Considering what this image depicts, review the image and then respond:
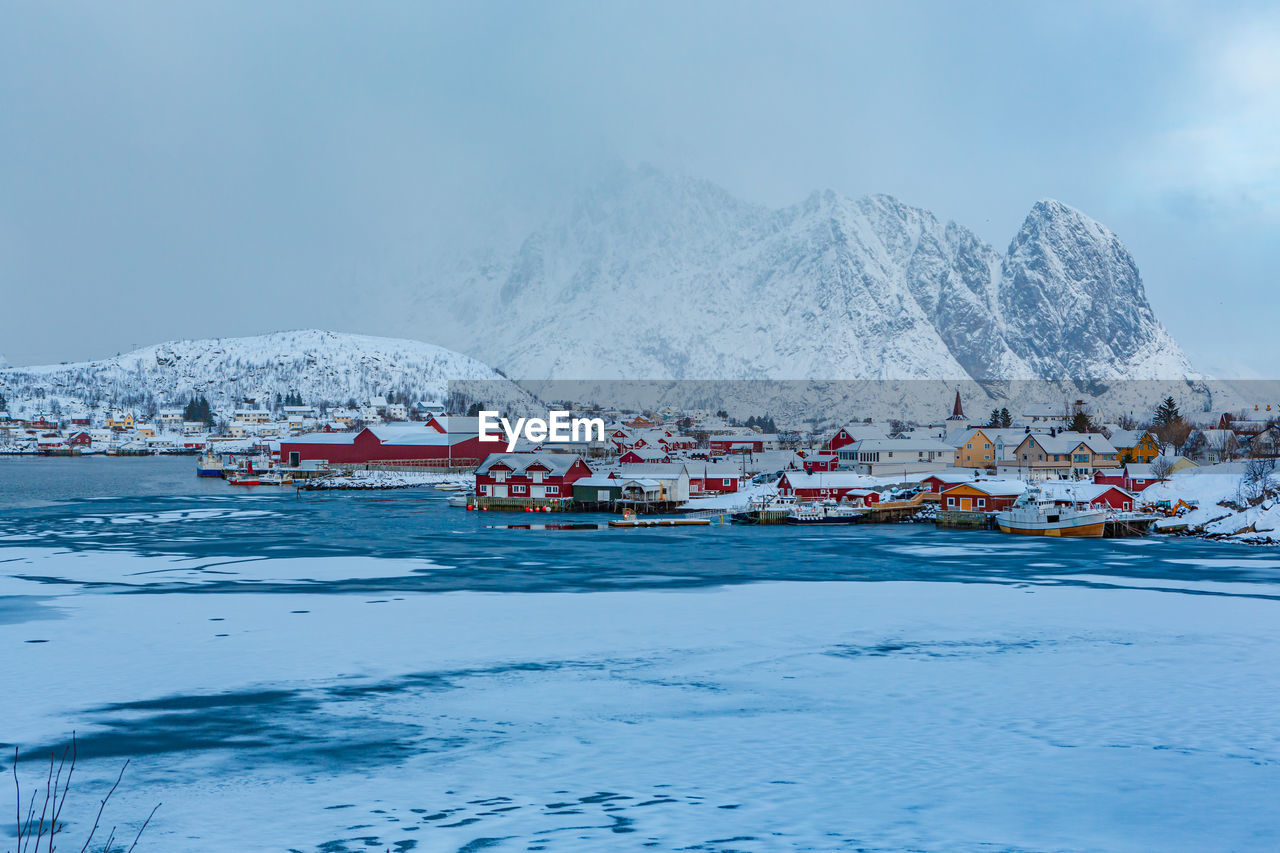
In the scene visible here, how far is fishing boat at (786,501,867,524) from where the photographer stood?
199 feet

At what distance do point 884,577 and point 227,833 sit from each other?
26.7 metres

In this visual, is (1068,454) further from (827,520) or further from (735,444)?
(735,444)

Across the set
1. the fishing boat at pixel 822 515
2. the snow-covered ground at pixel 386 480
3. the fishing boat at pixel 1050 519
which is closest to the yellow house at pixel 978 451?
the fishing boat at pixel 822 515

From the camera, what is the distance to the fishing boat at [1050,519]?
5166 cm

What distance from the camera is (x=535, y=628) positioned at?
24.7m

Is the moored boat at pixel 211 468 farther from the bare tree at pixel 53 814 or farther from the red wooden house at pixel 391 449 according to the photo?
the bare tree at pixel 53 814

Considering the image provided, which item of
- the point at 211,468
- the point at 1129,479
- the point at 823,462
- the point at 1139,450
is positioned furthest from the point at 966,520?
the point at 211,468

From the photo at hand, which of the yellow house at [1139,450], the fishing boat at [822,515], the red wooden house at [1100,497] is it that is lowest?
the fishing boat at [822,515]

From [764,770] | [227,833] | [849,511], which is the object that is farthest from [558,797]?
[849,511]

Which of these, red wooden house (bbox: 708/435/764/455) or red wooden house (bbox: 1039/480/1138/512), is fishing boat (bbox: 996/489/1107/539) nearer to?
red wooden house (bbox: 1039/480/1138/512)

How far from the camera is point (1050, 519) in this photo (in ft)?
173

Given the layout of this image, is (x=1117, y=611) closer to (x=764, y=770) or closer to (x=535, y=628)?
(x=535, y=628)

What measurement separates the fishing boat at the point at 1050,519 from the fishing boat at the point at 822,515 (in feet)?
27.6

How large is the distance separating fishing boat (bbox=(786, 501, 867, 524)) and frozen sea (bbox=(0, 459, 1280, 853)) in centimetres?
2385
